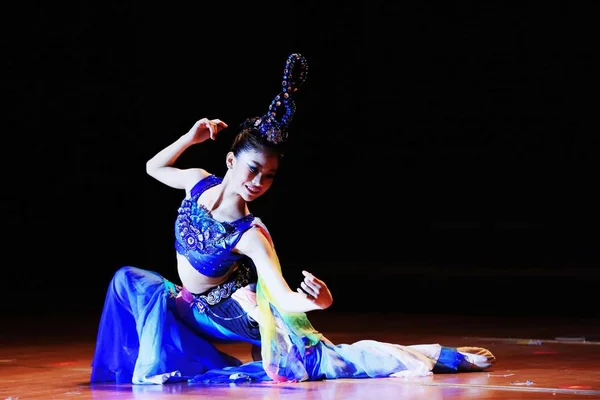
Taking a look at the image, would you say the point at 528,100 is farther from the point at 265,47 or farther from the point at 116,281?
the point at 116,281

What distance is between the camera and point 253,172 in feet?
11.5

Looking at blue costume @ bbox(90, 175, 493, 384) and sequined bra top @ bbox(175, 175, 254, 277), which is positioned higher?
sequined bra top @ bbox(175, 175, 254, 277)

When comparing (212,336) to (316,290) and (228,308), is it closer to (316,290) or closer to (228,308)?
(228,308)

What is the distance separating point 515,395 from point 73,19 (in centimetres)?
522

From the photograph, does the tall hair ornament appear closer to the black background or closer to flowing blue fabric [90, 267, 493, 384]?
flowing blue fabric [90, 267, 493, 384]

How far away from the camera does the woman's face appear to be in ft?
11.5

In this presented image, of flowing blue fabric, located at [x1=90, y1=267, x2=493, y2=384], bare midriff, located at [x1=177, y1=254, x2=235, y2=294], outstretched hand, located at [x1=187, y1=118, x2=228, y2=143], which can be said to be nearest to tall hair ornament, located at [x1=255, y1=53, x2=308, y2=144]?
outstretched hand, located at [x1=187, y1=118, x2=228, y2=143]

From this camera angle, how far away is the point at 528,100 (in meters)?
7.94

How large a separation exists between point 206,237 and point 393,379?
0.77 metres

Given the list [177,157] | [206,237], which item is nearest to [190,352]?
[206,237]

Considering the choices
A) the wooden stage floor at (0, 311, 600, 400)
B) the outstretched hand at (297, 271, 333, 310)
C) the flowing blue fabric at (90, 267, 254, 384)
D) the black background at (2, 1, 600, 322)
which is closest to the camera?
the outstretched hand at (297, 271, 333, 310)

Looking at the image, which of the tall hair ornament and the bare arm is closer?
the bare arm

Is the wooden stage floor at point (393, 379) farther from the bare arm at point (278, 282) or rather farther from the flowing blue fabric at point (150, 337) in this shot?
the bare arm at point (278, 282)

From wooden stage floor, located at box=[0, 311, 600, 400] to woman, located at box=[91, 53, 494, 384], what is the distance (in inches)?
3.6
